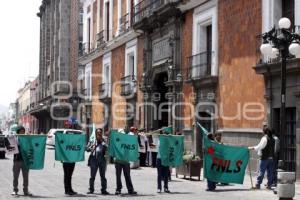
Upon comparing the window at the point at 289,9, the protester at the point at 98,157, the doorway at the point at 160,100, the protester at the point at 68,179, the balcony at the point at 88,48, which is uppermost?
the balcony at the point at 88,48

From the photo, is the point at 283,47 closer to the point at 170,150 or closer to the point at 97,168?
the point at 170,150

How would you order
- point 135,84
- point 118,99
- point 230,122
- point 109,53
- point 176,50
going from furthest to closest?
point 109,53 → point 118,99 → point 135,84 → point 176,50 → point 230,122

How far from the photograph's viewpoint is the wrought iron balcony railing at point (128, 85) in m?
32.8


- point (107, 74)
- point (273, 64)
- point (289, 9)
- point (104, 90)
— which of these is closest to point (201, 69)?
point (289, 9)

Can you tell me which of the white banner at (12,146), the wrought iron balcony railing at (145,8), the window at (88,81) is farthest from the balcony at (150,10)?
the white banner at (12,146)

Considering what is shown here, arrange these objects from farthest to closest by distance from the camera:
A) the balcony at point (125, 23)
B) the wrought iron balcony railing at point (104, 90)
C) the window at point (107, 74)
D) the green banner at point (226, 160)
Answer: the window at point (107, 74) → the wrought iron balcony railing at point (104, 90) → the balcony at point (125, 23) → the green banner at point (226, 160)

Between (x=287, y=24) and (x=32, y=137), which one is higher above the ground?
(x=287, y=24)

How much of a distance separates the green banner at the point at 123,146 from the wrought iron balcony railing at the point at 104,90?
21.6 m

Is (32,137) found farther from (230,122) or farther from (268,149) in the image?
(230,122)

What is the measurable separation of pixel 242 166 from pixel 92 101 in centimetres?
2650

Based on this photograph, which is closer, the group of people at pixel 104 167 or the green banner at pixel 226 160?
the group of people at pixel 104 167

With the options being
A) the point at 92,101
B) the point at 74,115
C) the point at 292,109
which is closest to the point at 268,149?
the point at 292,109

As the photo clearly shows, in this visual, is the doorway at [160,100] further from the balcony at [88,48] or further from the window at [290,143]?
the balcony at [88,48]

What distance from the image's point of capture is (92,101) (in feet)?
138
